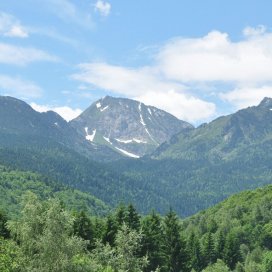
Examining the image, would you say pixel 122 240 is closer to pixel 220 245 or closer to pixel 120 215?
pixel 120 215

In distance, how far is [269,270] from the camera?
109438 mm

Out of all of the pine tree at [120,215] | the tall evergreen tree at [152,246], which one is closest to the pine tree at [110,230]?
the pine tree at [120,215]

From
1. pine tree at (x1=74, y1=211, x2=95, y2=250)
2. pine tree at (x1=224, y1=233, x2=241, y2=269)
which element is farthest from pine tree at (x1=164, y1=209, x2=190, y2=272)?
pine tree at (x1=224, y1=233, x2=241, y2=269)

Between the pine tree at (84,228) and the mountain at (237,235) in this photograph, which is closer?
the pine tree at (84,228)

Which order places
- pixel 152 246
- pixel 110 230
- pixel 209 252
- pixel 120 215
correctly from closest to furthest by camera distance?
pixel 110 230
pixel 152 246
pixel 120 215
pixel 209 252

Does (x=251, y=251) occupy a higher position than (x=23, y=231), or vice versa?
(x=23, y=231)

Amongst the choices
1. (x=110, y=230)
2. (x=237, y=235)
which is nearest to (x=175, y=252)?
(x=110, y=230)

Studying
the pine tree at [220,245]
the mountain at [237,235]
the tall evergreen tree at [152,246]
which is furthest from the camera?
the pine tree at [220,245]

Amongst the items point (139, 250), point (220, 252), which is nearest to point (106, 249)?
point (139, 250)

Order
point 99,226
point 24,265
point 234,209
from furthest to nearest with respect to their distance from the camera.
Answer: point 234,209 → point 99,226 → point 24,265

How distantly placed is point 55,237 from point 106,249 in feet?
55.8

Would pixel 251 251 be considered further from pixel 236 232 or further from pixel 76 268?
pixel 76 268

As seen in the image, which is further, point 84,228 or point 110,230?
point 110,230

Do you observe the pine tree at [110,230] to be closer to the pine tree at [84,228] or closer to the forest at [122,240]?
the forest at [122,240]
